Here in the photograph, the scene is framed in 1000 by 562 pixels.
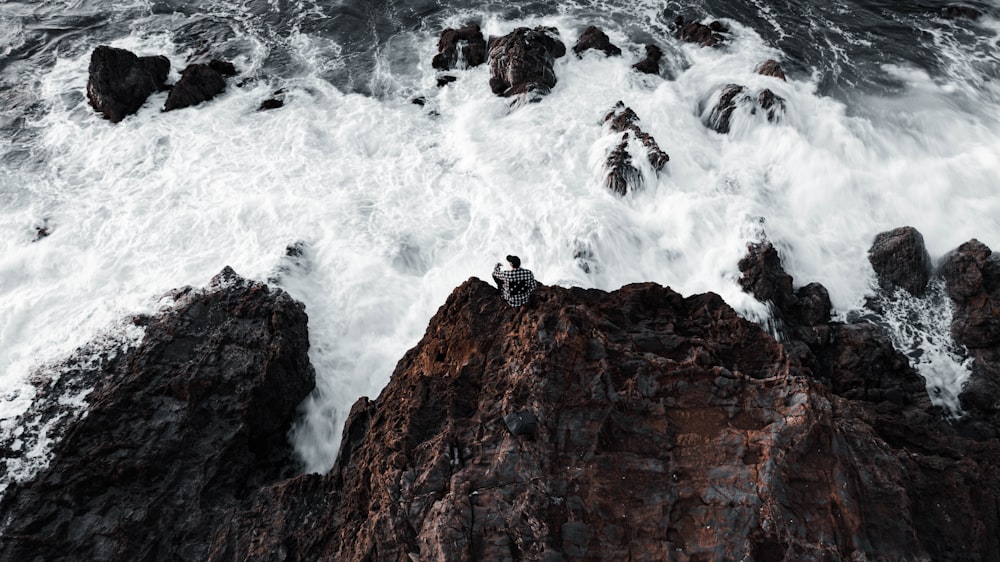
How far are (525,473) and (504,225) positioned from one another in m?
10.1

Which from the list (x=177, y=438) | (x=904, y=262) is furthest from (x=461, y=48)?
(x=177, y=438)

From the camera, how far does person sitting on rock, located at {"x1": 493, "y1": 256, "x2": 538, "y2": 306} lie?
1027 centimetres

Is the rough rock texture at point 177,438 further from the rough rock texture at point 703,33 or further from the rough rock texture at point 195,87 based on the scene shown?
the rough rock texture at point 703,33

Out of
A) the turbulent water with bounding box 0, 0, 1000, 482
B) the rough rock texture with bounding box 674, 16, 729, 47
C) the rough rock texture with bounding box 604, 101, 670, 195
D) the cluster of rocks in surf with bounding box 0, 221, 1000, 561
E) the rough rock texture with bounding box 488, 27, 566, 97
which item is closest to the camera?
the cluster of rocks in surf with bounding box 0, 221, 1000, 561

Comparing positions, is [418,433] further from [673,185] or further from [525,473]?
[673,185]

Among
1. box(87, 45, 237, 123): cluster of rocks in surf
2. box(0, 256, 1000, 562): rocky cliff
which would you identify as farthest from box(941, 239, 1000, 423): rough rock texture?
box(87, 45, 237, 123): cluster of rocks in surf

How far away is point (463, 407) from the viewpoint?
9320 millimetres

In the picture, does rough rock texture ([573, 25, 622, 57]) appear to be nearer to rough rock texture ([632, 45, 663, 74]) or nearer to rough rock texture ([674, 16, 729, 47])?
rough rock texture ([632, 45, 663, 74])

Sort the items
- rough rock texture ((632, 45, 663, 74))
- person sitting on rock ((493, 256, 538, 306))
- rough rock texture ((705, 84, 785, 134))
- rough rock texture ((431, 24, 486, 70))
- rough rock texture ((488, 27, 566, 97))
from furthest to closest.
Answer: rough rock texture ((431, 24, 486, 70)) < rough rock texture ((632, 45, 663, 74)) < rough rock texture ((488, 27, 566, 97)) < rough rock texture ((705, 84, 785, 134)) < person sitting on rock ((493, 256, 538, 306))

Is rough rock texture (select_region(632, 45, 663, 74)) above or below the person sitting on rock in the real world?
below

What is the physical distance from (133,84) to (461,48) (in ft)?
40.2

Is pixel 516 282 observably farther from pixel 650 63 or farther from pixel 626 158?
pixel 650 63

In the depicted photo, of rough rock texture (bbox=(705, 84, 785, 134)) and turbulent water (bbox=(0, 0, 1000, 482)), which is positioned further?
rough rock texture (bbox=(705, 84, 785, 134))

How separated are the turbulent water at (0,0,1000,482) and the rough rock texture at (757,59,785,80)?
485mm
